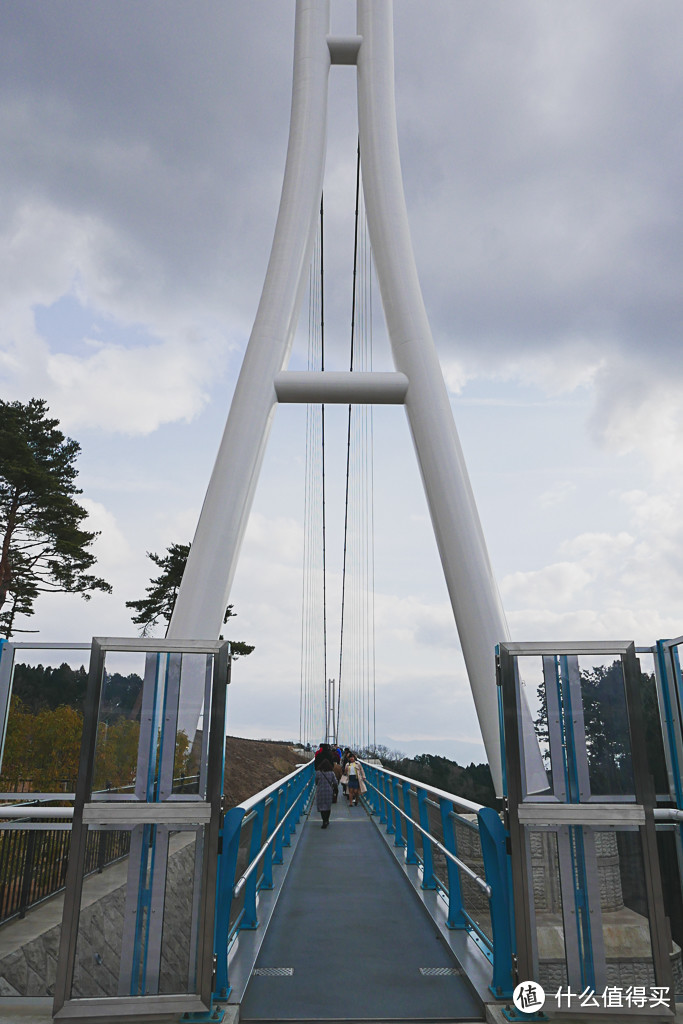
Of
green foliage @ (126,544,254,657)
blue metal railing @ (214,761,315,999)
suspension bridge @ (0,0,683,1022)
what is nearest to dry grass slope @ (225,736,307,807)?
green foliage @ (126,544,254,657)

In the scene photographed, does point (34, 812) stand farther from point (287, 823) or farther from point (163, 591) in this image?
point (163, 591)

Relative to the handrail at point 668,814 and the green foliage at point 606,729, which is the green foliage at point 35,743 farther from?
the handrail at point 668,814

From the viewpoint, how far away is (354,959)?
139 inches

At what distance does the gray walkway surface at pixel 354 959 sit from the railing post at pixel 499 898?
0.47 ft

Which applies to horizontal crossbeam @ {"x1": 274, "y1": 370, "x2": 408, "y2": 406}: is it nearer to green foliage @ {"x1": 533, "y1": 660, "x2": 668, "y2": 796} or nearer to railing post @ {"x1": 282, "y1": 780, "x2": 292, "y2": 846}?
railing post @ {"x1": 282, "y1": 780, "x2": 292, "y2": 846}

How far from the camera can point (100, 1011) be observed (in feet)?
8.59

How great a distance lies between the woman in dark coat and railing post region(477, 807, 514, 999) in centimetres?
691

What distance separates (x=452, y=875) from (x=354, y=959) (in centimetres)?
67

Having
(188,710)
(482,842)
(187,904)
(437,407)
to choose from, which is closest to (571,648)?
(482,842)

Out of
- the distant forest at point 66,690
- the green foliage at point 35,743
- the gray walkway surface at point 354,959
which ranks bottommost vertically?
the gray walkway surface at point 354,959

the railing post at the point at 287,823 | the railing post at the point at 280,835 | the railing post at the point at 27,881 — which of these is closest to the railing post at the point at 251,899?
the railing post at the point at 27,881

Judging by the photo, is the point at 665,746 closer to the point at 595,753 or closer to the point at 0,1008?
the point at 595,753

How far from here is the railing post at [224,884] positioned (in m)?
2.90

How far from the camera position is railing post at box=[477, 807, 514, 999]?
2854 mm
